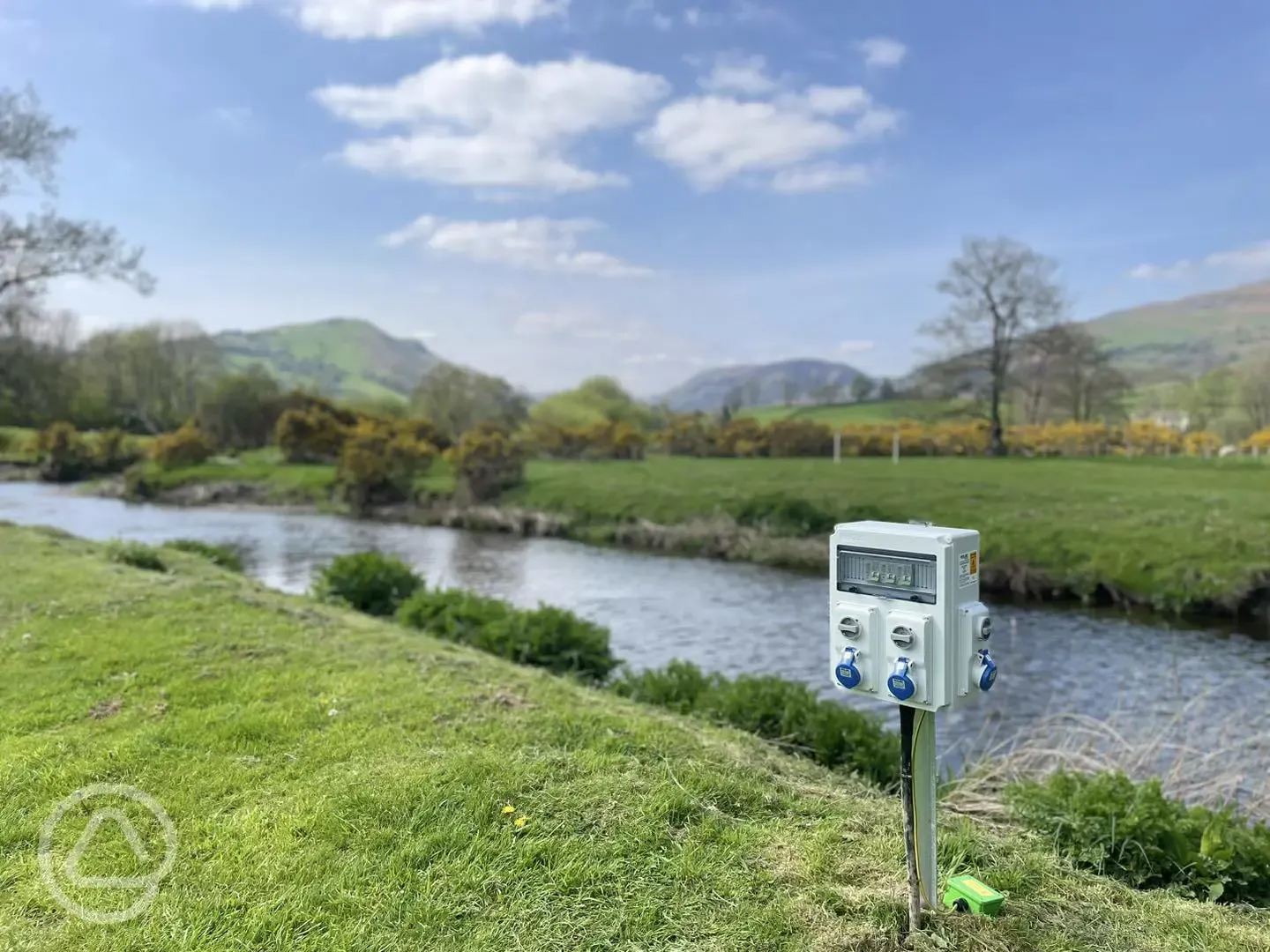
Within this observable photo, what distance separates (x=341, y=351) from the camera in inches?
4055

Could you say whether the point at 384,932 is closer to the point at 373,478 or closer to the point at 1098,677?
the point at 1098,677

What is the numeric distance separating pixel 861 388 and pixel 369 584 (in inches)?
967

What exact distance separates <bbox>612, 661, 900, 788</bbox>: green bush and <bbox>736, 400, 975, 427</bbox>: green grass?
21.9 meters

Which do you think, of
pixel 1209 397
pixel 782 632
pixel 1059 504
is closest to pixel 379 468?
pixel 782 632

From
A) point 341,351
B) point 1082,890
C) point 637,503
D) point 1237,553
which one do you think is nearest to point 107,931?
point 1082,890

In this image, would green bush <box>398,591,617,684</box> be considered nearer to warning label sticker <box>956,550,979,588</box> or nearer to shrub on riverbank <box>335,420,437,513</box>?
warning label sticker <box>956,550,979,588</box>

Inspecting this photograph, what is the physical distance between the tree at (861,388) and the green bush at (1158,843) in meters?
27.2

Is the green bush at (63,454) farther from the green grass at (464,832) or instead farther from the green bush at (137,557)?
Answer: the green grass at (464,832)

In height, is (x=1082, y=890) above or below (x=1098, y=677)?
above

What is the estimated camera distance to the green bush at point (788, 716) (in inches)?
219

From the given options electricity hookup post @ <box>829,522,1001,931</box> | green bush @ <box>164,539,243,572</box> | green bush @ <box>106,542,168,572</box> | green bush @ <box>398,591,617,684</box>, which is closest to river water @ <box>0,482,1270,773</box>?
green bush @ <box>164,539,243,572</box>

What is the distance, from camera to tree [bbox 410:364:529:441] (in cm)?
4022

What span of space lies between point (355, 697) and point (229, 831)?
1725 mm

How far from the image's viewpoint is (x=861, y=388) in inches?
1233
